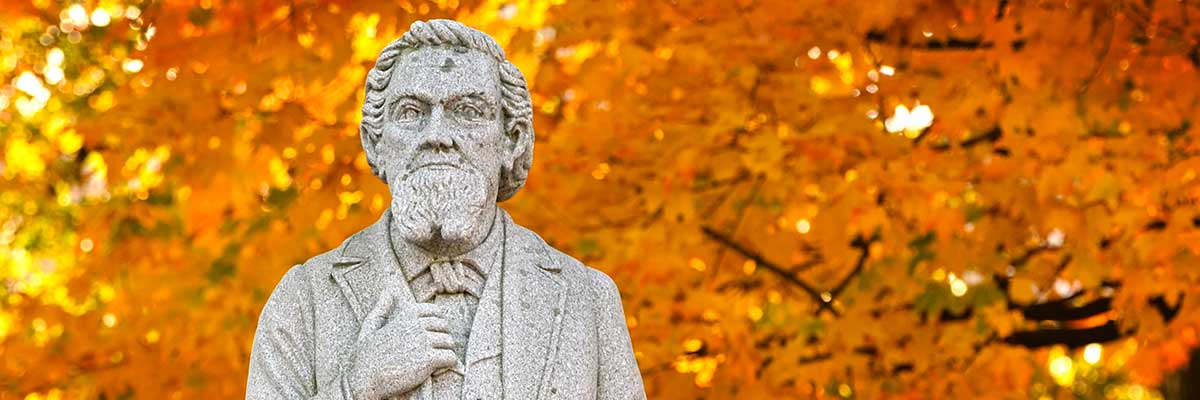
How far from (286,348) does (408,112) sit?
0.73m

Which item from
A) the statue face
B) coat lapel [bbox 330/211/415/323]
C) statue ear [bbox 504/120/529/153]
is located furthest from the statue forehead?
coat lapel [bbox 330/211/415/323]

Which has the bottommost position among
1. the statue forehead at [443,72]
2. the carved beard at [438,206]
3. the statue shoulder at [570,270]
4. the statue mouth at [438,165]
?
the statue shoulder at [570,270]

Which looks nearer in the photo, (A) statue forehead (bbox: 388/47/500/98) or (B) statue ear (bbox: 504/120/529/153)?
(A) statue forehead (bbox: 388/47/500/98)

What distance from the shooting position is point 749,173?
Result: 359 inches

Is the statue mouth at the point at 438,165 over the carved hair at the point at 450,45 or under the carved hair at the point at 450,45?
under

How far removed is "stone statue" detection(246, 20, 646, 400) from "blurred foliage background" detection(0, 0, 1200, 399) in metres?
3.07

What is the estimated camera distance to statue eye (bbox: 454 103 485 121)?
5359 millimetres

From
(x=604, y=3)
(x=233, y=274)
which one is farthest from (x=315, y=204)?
(x=604, y=3)

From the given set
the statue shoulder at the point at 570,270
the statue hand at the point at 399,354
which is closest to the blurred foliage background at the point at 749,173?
the statue shoulder at the point at 570,270

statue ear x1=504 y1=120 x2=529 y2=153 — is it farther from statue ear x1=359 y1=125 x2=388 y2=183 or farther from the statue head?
statue ear x1=359 y1=125 x2=388 y2=183

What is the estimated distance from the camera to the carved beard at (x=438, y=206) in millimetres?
5234

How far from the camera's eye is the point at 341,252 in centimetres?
546

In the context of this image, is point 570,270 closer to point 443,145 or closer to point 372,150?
point 443,145

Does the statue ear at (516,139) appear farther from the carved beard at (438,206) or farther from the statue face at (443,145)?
the carved beard at (438,206)
